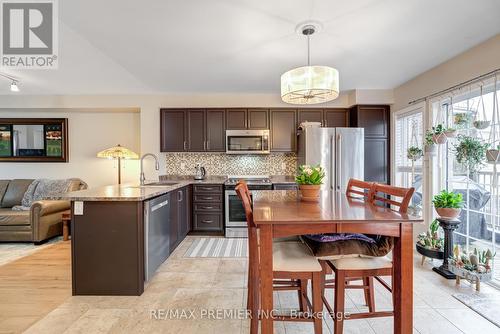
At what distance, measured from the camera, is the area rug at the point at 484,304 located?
75.1 inches

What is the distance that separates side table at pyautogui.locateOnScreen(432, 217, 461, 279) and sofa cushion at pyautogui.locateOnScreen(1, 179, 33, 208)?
19.9 ft

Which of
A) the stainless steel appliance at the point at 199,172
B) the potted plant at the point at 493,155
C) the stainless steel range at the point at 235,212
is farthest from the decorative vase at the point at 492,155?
the stainless steel appliance at the point at 199,172

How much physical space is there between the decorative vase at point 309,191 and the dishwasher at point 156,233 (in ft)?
4.73

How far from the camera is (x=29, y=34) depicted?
2.78 m

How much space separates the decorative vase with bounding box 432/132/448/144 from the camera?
9.01ft

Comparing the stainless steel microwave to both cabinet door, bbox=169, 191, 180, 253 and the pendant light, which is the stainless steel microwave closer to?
cabinet door, bbox=169, 191, 180, 253

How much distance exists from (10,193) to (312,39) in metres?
5.26

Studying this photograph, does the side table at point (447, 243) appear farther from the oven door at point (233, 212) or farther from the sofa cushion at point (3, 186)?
the sofa cushion at point (3, 186)

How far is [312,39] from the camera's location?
100 inches

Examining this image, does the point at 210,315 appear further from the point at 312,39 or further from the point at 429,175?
the point at 429,175

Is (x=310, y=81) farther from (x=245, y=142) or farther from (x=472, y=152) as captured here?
(x=245, y=142)

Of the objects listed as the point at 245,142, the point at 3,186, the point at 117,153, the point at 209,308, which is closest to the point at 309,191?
the point at 209,308

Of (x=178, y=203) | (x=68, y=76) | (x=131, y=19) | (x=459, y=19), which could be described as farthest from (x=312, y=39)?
(x=68, y=76)

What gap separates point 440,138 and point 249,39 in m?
2.35
